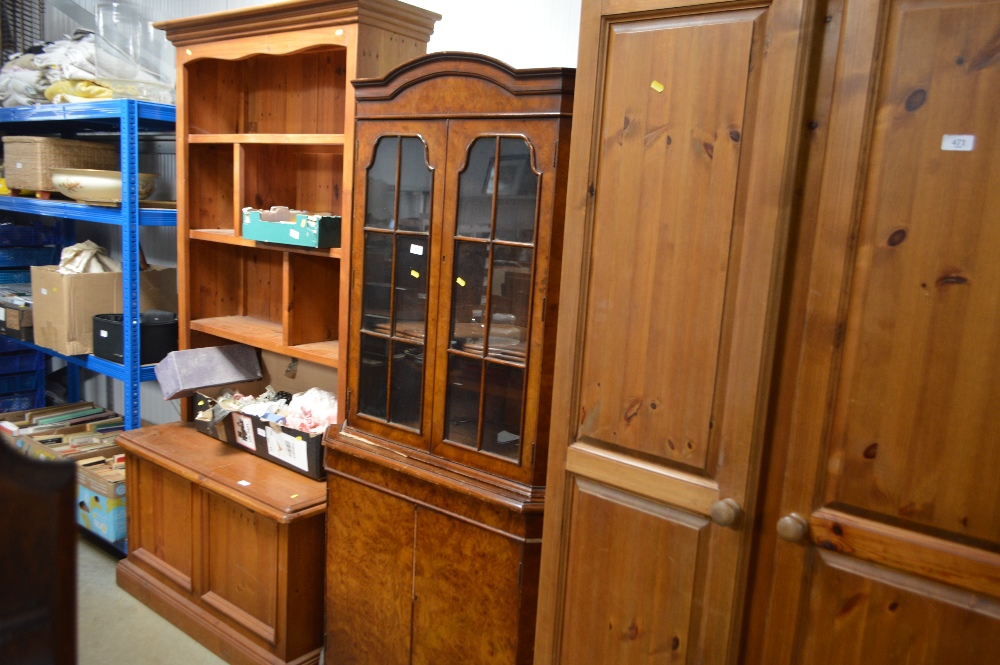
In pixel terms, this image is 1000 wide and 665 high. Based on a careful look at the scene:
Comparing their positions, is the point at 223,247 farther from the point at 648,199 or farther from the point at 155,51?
the point at 648,199

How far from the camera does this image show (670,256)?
4.40 ft

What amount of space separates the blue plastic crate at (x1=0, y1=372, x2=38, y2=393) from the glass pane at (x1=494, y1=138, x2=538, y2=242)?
357 cm

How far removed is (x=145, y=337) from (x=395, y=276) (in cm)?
155

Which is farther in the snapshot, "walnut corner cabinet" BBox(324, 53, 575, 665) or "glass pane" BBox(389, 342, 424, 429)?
"glass pane" BBox(389, 342, 424, 429)

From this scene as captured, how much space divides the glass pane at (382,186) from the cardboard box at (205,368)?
3.60ft

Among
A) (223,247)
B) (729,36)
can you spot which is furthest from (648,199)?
(223,247)

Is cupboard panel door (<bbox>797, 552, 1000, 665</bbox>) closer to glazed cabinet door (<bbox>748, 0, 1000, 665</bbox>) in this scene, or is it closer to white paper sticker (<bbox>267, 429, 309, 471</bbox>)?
glazed cabinet door (<bbox>748, 0, 1000, 665</bbox>)

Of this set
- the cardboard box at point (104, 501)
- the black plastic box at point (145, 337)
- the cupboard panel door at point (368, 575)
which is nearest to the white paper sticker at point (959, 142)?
the cupboard panel door at point (368, 575)

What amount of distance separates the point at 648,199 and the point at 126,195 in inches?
91.9

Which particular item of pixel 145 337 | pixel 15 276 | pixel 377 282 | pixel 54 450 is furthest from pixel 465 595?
pixel 15 276

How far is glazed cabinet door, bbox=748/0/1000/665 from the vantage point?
3.50 ft

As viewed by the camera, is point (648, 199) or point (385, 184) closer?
point (648, 199)

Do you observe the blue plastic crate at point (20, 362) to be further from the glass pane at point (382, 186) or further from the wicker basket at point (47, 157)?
the glass pane at point (382, 186)

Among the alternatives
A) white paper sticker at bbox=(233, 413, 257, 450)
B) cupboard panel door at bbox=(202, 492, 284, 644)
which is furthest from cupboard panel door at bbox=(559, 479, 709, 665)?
white paper sticker at bbox=(233, 413, 257, 450)
